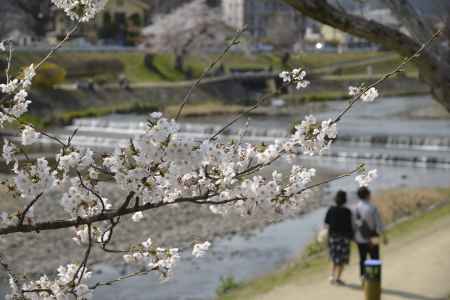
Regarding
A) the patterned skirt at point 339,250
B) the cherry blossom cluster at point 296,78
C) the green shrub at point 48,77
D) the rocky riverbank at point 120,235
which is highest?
the green shrub at point 48,77

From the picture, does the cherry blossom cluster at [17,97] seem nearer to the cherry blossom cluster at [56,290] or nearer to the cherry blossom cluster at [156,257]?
the cherry blossom cluster at [56,290]

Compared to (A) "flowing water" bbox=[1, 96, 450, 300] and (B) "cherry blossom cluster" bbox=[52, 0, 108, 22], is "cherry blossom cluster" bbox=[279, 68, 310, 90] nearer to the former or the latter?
(A) "flowing water" bbox=[1, 96, 450, 300]

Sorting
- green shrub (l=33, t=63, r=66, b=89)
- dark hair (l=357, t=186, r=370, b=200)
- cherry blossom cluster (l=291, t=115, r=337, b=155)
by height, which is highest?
green shrub (l=33, t=63, r=66, b=89)

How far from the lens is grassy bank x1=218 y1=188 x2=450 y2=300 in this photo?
941cm

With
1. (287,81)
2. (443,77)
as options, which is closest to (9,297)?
(287,81)

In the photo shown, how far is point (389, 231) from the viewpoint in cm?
1144

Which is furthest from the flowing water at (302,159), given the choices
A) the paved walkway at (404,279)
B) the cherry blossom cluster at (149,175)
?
the paved walkway at (404,279)

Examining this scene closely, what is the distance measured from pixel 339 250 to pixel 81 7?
17.3ft

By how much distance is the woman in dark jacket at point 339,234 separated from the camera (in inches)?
328

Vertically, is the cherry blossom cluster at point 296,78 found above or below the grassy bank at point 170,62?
below

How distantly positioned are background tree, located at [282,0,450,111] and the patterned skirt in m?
3.39

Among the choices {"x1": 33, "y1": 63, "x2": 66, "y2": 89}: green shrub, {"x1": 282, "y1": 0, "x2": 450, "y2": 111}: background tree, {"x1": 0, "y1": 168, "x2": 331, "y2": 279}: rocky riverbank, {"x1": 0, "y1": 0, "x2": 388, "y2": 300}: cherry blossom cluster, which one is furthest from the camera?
{"x1": 33, "y1": 63, "x2": 66, "y2": 89}: green shrub

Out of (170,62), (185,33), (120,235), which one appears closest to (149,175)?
(120,235)

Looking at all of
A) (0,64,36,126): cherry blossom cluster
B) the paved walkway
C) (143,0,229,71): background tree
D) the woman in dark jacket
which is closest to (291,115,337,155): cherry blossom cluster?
(0,64,36,126): cherry blossom cluster
